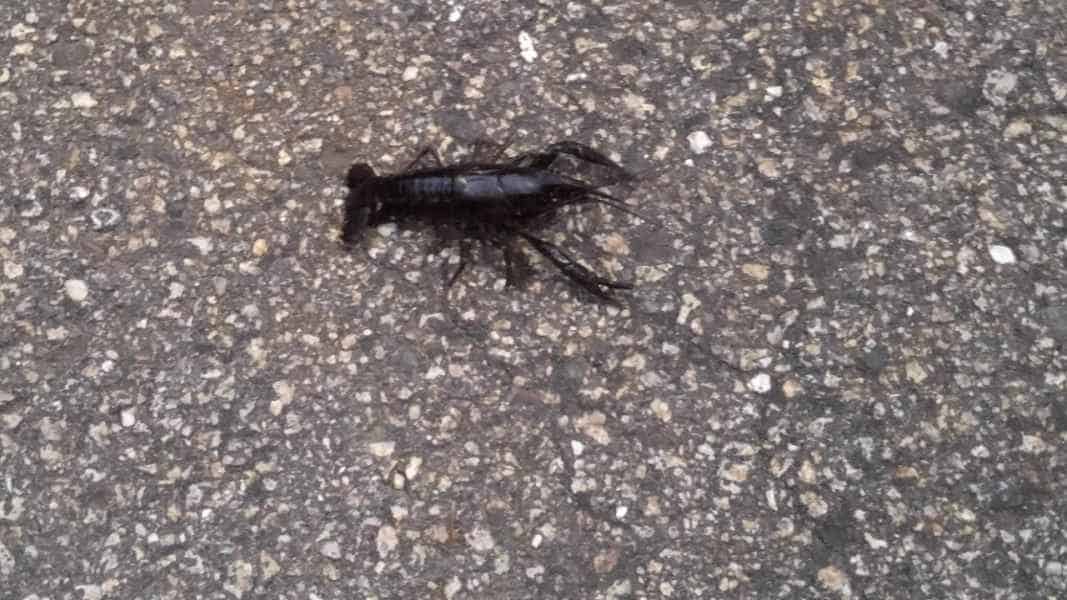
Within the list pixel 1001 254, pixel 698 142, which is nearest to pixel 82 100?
pixel 698 142

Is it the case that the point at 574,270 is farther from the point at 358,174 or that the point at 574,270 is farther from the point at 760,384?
the point at 358,174

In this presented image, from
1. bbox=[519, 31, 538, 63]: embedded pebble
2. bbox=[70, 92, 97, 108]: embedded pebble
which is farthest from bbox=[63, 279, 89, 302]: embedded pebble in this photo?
bbox=[519, 31, 538, 63]: embedded pebble

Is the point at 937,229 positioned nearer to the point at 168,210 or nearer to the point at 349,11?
the point at 349,11

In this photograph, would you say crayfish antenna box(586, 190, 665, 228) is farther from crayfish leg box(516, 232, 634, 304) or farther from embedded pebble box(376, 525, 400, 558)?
embedded pebble box(376, 525, 400, 558)

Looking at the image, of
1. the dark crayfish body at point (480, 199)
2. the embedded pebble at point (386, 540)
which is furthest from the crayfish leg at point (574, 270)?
the embedded pebble at point (386, 540)

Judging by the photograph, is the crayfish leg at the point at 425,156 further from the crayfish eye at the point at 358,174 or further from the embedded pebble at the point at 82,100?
the embedded pebble at the point at 82,100

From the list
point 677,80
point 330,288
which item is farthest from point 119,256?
point 677,80

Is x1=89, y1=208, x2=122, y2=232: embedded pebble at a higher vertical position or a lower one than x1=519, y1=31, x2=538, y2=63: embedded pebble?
lower
